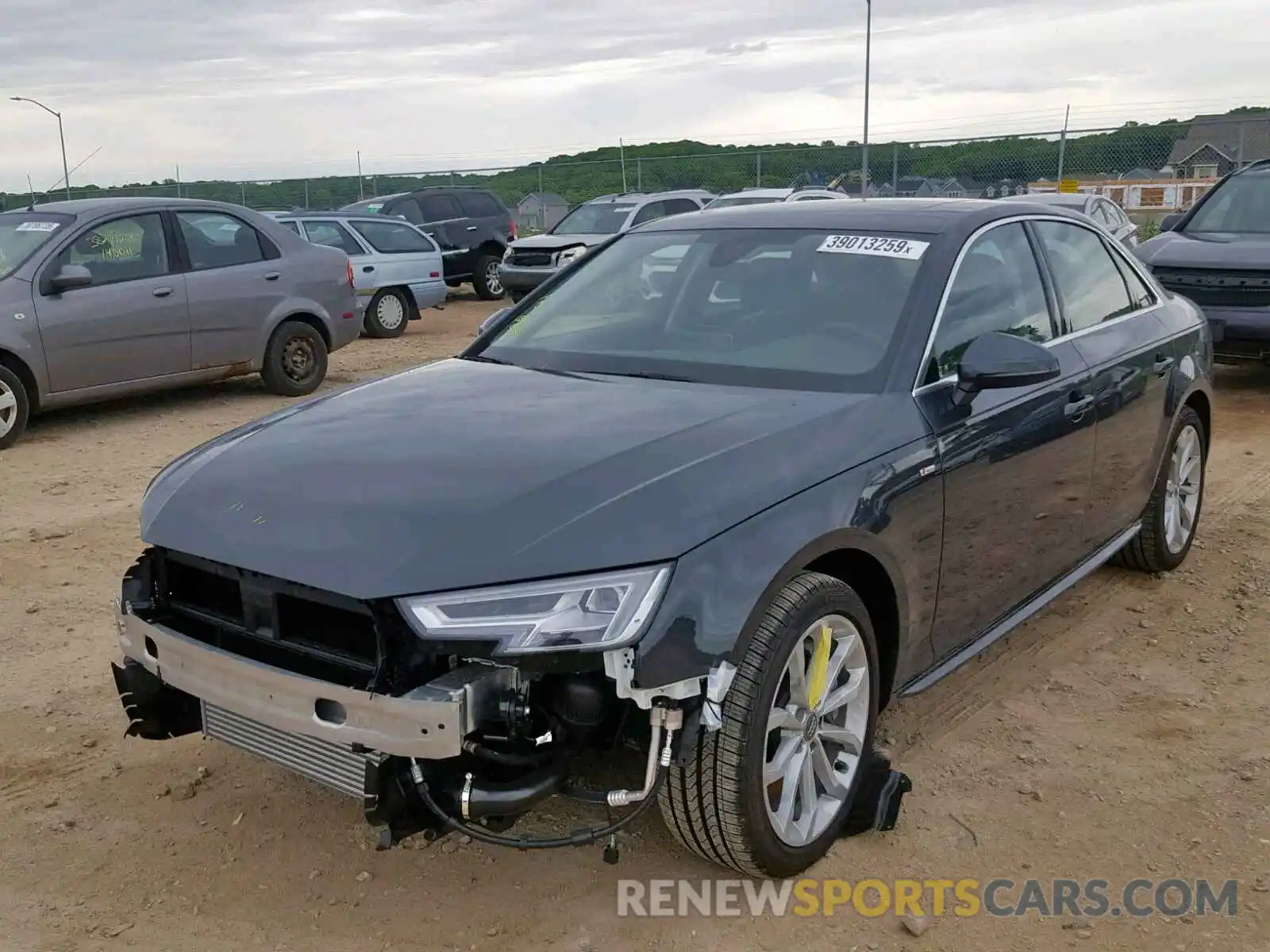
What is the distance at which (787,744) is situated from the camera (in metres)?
3.09

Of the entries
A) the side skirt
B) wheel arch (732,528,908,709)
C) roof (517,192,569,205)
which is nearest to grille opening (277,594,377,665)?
wheel arch (732,528,908,709)

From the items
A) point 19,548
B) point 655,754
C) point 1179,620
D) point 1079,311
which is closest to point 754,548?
point 655,754

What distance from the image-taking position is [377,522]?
2832mm

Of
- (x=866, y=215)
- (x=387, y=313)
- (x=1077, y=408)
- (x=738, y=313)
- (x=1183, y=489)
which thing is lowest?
(x=387, y=313)

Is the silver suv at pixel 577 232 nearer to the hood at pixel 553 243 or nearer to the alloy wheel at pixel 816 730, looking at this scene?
the hood at pixel 553 243

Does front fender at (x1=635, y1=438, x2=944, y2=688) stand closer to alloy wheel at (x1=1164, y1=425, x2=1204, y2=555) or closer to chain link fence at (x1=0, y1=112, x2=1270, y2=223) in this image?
alloy wheel at (x1=1164, y1=425, x2=1204, y2=555)

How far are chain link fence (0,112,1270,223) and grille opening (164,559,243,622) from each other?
15863 mm

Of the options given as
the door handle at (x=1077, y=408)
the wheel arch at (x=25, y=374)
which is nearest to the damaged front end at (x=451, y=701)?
the door handle at (x=1077, y=408)

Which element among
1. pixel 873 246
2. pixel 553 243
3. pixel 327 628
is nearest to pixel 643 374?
pixel 873 246

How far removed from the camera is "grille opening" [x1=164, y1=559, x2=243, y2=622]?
3.04m

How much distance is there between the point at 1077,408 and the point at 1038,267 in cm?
55

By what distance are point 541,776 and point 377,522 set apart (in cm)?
69

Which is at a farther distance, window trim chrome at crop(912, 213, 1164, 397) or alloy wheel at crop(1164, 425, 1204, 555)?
alloy wheel at crop(1164, 425, 1204, 555)

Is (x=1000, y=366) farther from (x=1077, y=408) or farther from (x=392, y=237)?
(x=392, y=237)
